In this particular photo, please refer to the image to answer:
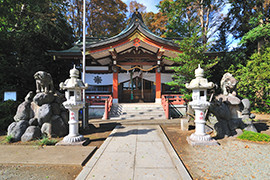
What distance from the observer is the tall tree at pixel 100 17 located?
18128 millimetres

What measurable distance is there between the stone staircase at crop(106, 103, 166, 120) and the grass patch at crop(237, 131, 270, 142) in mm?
4450

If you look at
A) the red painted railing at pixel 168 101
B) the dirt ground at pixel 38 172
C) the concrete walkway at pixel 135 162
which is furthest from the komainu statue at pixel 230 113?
the dirt ground at pixel 38 172

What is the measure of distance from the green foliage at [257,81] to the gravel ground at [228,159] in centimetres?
732

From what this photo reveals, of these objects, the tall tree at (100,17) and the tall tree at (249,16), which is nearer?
the tall tree at (249,16)

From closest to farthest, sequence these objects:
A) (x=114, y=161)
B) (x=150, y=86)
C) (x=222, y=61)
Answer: (x=114, y=161)
(x=222, y=61)
(x=150, y=86)

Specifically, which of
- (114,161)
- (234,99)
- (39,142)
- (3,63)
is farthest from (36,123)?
(234,99)

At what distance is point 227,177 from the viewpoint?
2.78 meters

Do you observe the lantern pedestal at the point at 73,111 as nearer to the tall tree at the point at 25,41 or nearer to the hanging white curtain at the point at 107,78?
the tall tree at the point at 25,41

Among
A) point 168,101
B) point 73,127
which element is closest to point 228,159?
point 73,127

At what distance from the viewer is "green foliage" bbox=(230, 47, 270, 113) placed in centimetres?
932

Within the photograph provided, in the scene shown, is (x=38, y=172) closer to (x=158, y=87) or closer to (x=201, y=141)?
(x=201, y=141)

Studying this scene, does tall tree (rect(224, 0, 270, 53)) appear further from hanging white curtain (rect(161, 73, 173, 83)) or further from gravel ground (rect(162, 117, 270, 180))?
gravel ground (rect(162, 117, 270, 180))

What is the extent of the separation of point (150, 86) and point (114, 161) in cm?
1079

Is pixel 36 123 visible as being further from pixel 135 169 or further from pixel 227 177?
pixel 227 177
